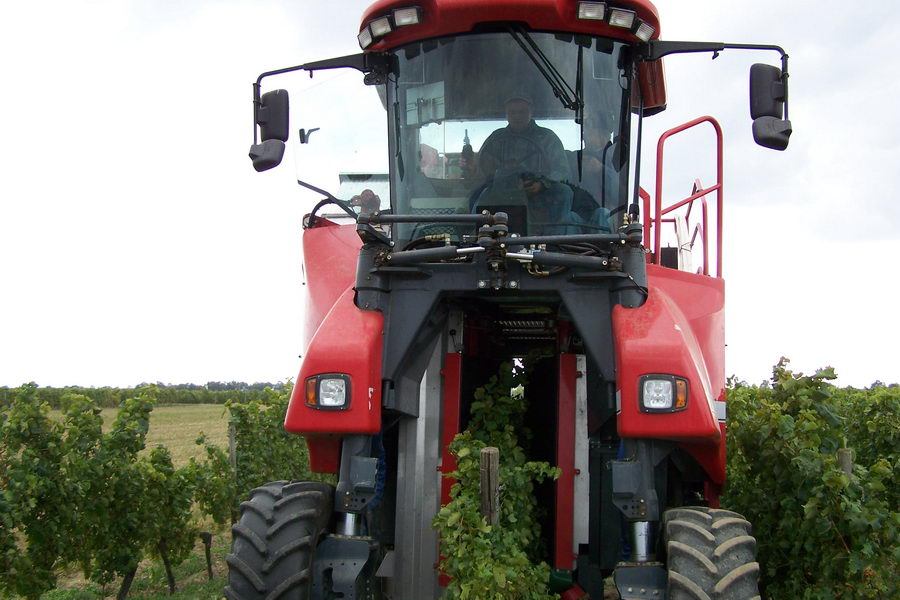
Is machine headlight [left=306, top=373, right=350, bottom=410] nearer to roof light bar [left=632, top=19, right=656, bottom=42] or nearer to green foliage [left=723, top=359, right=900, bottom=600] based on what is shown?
roof light bar [left=632, top=19, right=656, bottom=42]

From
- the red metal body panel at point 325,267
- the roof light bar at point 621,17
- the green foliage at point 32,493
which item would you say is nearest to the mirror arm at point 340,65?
the red metal body panel at point 325,267

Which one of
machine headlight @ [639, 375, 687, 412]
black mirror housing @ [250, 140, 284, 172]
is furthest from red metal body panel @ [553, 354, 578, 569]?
black mirror housing @ [250, 140, 284, 172]

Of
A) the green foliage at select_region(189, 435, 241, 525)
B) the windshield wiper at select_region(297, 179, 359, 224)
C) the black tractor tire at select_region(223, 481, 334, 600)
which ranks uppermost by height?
the windshield wiper at select_region(297, 179, 359, 224)

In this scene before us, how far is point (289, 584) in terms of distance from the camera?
3801 mm

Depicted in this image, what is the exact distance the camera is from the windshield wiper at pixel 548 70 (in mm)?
4613

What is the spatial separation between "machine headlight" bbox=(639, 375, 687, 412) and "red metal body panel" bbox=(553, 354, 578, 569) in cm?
107

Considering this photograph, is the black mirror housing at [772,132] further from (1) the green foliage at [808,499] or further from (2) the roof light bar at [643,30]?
(1) the green foliage at [808,499]

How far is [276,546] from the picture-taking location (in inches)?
153

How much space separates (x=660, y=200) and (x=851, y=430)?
19.8ft

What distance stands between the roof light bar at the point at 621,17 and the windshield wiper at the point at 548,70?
0.37 metres

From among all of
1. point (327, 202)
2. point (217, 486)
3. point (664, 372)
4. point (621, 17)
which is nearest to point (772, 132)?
point (621, 17)

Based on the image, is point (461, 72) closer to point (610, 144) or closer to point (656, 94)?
point (610, 144)

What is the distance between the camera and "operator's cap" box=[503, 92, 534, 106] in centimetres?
470

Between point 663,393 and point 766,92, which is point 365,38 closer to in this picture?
point 766,92
